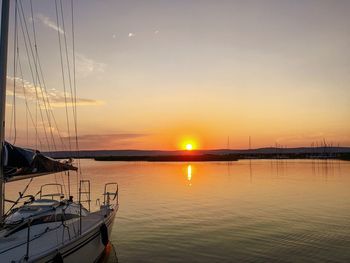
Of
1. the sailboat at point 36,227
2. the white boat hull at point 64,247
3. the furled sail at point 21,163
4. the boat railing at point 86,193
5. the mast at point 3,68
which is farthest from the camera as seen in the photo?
the boat railing at point 86,193

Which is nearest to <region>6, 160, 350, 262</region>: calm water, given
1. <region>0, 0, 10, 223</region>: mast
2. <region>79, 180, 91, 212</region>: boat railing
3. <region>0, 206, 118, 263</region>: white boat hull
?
<region>79, 180, 91, 212</region>: boat railing

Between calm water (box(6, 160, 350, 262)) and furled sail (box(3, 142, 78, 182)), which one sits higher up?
furled sail (box(3, 142, 78, 182))

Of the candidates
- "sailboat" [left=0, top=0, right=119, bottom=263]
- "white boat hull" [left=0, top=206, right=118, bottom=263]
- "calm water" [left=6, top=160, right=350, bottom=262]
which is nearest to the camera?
"white boat hull" [left=0, top=206, right=118, bottom=263]

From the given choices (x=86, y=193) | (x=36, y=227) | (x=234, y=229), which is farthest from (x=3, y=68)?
(x=234, y=229)

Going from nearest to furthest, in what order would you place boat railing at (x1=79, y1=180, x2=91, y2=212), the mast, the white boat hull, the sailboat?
the white boat hull → the sailboat → the mast → boat railing at (x1=79, y1=180, x2=91, y2=212)

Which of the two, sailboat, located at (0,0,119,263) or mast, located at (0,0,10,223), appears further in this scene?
mast, located at (0,0,10,223)

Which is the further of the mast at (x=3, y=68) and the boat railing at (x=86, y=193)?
the boat railing at (x=86, y=193)

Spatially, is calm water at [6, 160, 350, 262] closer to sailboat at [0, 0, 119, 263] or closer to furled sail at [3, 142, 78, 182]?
sailboat at [0, 0, 119, 263]

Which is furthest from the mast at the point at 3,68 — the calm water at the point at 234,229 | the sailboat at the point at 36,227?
the calm water at the point at 234,229

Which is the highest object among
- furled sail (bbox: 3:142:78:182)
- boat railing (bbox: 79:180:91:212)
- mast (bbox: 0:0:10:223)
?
mast (bbox: 0:0:10:223)

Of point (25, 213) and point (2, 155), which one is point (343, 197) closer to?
point (25, 213)

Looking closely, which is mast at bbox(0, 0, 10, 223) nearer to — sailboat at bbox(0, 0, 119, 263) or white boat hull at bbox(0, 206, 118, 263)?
sailboat at bbox(0, 0, 119, 263)

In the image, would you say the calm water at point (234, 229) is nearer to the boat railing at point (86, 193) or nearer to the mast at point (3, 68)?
the boat railing at point (86, 193)

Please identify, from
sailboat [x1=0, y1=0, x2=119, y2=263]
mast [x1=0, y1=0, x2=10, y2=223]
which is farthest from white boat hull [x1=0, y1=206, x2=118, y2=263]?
mast [x1=0, y1=0, x2=10, y2=223]
